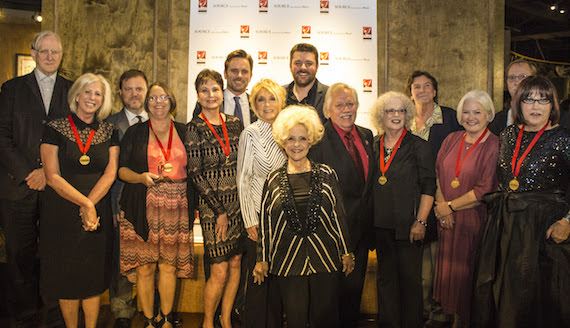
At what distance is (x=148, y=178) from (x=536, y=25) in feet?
39.4

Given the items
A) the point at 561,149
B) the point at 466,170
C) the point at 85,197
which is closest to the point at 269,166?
the point at 85,197

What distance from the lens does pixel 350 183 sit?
312 centimetres

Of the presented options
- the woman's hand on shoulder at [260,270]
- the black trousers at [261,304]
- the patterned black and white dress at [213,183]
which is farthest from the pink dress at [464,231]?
the patterned black and white dress at [213,183]

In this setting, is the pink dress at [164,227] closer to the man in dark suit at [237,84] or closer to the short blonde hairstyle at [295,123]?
the man in dark suit at [237,84]

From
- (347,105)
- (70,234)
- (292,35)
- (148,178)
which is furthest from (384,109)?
(70,234)

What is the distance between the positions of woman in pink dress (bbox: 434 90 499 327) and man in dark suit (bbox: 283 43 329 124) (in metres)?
1.18

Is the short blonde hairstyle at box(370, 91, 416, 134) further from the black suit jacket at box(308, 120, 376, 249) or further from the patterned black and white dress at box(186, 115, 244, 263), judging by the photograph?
the patterned black and white dress at box(186, 115, 244, 263)

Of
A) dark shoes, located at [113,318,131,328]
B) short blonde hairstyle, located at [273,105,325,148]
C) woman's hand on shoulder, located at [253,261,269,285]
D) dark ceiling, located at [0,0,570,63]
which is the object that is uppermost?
dark ceiling, located at [0,0,570,63]

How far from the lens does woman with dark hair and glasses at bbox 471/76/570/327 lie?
2.81 meters

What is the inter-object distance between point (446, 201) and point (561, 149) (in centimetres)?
90

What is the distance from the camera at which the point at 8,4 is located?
840 centimetres

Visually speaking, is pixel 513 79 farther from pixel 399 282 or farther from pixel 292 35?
pixel 292 35

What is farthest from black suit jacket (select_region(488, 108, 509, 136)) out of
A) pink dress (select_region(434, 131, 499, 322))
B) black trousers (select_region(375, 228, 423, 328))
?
black trousers (select_region(375, 228, 423, 328))

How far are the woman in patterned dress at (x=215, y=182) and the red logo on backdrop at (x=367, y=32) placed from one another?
2.62 metres
